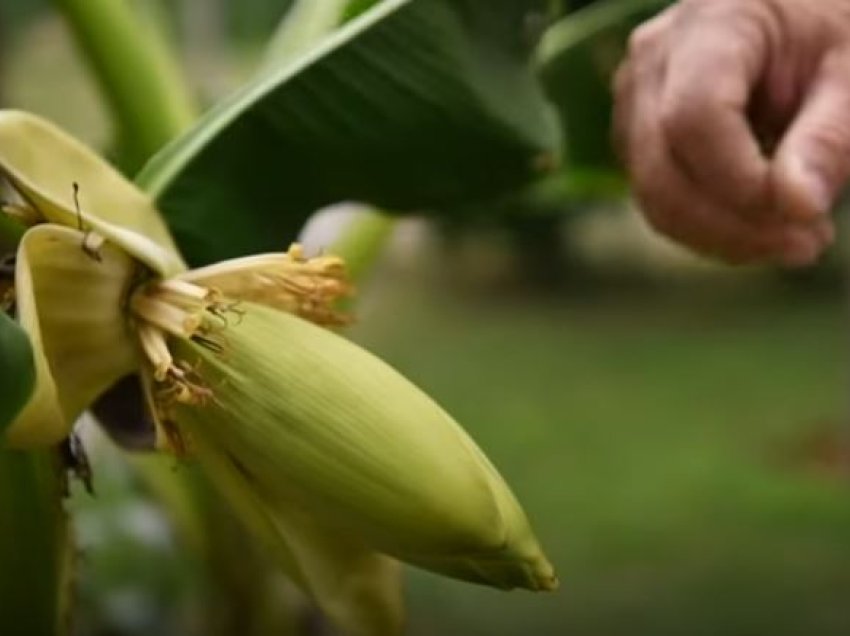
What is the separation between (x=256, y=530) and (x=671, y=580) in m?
0.80

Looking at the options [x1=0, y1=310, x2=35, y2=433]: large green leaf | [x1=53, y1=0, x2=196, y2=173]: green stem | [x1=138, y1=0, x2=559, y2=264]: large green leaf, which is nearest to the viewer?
[x1=0, y1=310, x2=35, y2=433]: large green leaf

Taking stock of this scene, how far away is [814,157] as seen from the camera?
1.08 feet

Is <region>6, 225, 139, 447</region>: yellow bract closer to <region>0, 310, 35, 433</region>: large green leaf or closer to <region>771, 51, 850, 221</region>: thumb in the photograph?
<region>0, 310, 35, 433</region>: large green leaf

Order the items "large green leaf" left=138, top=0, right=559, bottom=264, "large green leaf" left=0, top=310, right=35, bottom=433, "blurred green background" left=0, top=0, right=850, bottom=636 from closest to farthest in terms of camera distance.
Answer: "large green leaf" left=0, top=310, right=35, bottom=433, "large green leaf" left=138, top=0, right=559, bottom=264, "blurred green background" left=0, top=0, right=850, bottom=636

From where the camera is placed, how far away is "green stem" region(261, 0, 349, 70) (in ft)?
1.48

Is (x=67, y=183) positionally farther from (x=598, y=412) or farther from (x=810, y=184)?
(x=598, y=412)

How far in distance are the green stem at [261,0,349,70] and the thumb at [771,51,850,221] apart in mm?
144

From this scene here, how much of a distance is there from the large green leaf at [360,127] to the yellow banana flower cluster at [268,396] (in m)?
0.04

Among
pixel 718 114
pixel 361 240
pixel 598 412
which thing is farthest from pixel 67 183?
pixel 598 412

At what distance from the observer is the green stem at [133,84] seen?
0.52 metres

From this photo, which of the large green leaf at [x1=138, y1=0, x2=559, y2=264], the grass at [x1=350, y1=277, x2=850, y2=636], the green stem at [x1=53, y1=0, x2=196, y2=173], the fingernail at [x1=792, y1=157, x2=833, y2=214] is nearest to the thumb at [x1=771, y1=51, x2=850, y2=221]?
the fingernail at [x1=792, y1=157, x2=833, y2=214]

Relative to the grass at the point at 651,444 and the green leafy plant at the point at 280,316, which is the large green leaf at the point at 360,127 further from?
the grass at the point at 651,444

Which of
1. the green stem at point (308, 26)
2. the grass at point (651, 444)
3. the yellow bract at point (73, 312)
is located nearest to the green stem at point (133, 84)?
the green stem at point (308, 26)

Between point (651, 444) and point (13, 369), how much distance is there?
4.70ft
